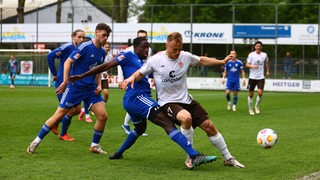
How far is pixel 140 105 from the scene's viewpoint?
27.7ft

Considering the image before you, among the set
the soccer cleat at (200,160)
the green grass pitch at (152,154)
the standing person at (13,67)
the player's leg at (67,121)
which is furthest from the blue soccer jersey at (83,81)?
the standing person at (13,67)

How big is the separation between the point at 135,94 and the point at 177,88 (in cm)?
70

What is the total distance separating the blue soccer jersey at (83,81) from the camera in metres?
9.51

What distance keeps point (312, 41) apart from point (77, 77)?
30783 mm

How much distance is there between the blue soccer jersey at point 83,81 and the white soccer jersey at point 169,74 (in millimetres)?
1676

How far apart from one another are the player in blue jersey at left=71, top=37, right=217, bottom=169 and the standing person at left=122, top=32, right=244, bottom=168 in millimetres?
149

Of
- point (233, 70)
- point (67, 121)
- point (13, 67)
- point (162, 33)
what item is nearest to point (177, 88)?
point (67, 121)

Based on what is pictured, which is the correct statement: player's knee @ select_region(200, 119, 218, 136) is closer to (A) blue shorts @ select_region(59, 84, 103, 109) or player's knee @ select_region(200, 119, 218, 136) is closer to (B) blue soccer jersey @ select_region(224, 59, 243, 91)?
(A) blue shorts @ select_region(59, 84, 103, 109)

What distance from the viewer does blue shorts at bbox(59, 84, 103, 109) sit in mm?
9570

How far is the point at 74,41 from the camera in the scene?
10844 millimetres

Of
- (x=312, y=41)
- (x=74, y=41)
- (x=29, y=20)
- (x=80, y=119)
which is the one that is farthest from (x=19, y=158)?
(x=29, y=20)

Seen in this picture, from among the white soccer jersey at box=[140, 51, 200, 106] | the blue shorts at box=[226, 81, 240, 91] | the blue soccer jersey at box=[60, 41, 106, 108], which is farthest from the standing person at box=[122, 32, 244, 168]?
the blue shorts at box=[226, 81, 240, 91]

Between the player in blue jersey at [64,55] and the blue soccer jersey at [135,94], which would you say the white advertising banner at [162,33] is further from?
the blue soccer jersey at [135,94]

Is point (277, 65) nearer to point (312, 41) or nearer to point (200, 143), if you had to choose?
point (312, 41)
